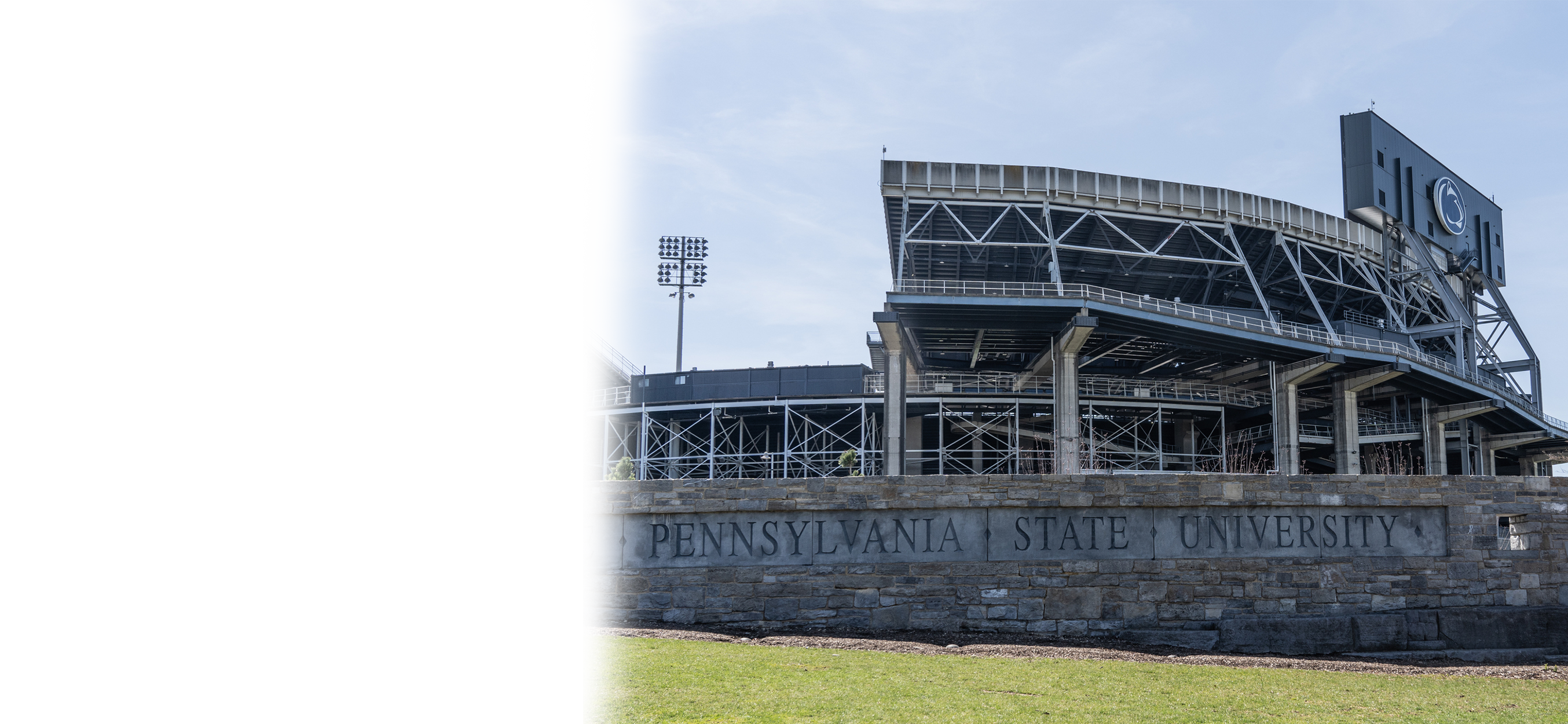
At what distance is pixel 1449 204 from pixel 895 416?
30.9m

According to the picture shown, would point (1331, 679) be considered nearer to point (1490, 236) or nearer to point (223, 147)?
point (223, 147)

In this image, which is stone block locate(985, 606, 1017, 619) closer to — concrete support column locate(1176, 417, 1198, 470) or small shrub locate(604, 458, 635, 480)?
small shrub locate(604, 458, 635, 480)

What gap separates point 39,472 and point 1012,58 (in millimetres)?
6056

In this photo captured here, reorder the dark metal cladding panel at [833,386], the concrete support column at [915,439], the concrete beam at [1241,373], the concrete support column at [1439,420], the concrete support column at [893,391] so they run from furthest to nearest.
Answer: the concrete support column at [1439,420]
the dark metal cladding panel at [833,386]
the concrete support column at [915,439]
the concrete beam at [1241,373]
the concrete support column at [893,391]

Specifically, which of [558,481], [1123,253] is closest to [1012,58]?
[558,481]

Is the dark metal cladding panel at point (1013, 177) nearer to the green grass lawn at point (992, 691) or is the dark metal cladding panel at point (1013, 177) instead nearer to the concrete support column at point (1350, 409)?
the concrete support column at point (1350, 409)

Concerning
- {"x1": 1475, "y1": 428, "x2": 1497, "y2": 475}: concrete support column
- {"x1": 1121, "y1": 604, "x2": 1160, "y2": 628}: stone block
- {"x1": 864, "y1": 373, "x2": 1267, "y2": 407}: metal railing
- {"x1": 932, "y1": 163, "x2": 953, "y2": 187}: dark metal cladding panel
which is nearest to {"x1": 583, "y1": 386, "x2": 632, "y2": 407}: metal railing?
{"x1": 864, "y1": 373, "x2": 1267, "y2": 407}: metal railing

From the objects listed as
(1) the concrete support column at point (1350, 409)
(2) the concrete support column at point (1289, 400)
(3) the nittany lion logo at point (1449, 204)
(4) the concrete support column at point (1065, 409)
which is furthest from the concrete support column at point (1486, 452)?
(4) the concrete support column at point (1065, 409)

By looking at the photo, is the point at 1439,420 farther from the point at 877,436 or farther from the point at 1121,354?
the point at 877,436

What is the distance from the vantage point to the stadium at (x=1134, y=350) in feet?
114

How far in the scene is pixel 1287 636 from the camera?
11828 millimetres

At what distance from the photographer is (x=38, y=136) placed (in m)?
2.37

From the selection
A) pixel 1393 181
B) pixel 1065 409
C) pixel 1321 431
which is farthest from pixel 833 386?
pixel 1393 181

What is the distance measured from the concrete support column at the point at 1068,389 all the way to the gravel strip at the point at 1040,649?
20245 millimetres
